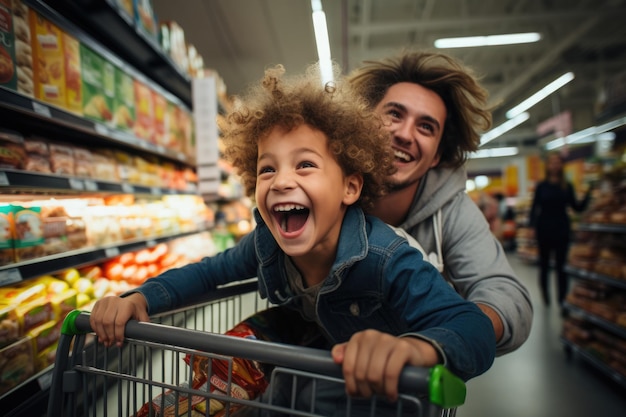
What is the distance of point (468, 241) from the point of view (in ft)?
4.73

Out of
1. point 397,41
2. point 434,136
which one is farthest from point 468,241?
point 397,41

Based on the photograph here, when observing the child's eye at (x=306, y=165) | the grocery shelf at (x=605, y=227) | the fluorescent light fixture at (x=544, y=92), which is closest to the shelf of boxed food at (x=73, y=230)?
the child's eye at (x=306, y=165)

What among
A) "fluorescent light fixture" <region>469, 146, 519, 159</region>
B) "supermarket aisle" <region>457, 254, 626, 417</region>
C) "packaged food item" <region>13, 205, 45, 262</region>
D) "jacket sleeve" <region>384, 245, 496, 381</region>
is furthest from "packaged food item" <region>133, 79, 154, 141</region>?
"fluorescent light fixture" <region>469, 146, 519, 159</region>

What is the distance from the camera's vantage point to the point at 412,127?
1.58 metres

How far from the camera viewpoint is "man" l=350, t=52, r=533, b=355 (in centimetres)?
140

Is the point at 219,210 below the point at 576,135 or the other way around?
below

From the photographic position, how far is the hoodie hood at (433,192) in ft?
4.99

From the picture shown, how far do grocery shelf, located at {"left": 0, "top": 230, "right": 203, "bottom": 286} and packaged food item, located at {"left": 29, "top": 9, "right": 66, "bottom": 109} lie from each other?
716 mm

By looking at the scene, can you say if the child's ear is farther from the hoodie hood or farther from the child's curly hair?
the hoodie hood

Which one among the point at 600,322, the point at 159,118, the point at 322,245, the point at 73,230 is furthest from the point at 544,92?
the point at 73,230

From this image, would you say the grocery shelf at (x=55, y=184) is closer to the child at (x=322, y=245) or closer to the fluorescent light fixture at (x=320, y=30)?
the child at (x=322, y=245)

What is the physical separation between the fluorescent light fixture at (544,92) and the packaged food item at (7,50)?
411 inches

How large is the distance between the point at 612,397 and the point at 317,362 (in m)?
3.29

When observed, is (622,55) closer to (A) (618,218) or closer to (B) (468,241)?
(A) (618,218)
